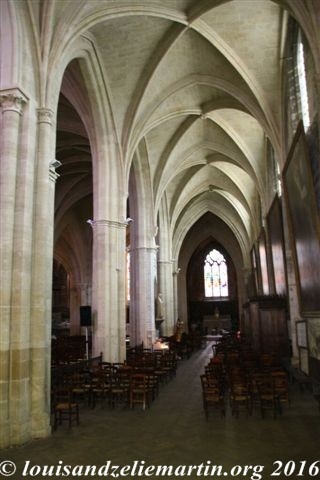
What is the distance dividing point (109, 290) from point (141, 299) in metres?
5.86

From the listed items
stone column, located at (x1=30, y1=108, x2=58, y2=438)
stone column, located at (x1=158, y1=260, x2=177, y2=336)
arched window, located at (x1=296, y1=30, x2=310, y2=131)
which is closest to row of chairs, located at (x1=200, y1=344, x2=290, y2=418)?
stone column, located at (x1=30, y1=108, x2=58, y2=438)

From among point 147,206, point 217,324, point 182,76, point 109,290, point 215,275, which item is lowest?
point 217,324

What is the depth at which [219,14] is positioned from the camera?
1362 centimetres

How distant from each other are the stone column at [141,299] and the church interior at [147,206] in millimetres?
100

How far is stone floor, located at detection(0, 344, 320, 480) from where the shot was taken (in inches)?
245

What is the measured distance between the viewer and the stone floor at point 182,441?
245 inches

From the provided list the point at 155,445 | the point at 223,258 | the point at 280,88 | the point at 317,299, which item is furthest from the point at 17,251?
the point at 223,258

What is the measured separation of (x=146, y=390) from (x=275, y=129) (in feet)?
36.3

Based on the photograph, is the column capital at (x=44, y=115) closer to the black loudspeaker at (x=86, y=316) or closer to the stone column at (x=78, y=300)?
the black loudspeaker at (x=86, y=316)

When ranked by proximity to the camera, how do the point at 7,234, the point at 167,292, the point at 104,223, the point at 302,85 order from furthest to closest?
the point at 167,292
the point at 104,223
the point at 302,85
the point at 7,234

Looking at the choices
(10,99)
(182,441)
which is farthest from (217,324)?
(10,99)

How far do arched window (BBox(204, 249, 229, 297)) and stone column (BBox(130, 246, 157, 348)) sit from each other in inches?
940

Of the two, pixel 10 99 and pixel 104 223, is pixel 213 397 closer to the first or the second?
pixel 10 99

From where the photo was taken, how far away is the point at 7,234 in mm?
8094
